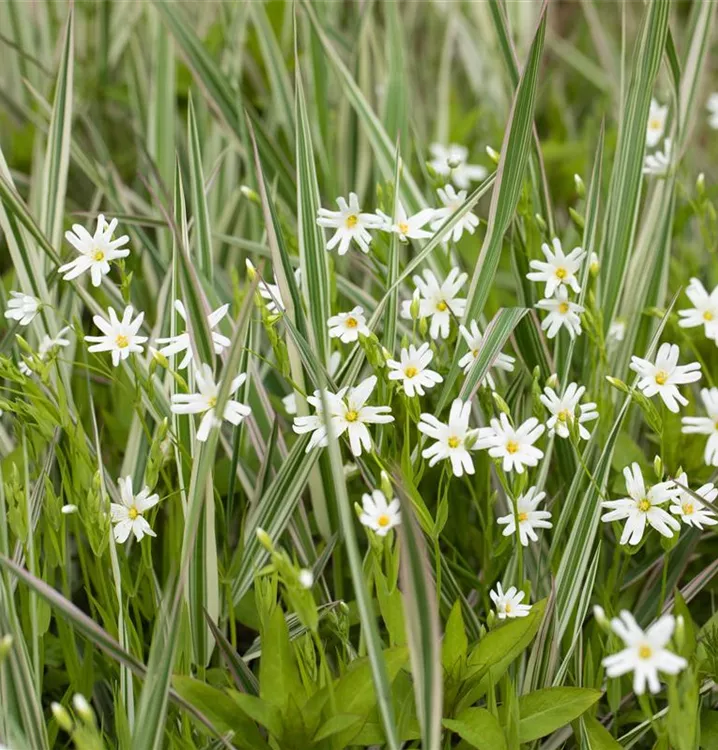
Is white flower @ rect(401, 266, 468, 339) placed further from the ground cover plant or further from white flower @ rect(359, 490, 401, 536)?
white flower @ rect(359, 490, 401, 536)

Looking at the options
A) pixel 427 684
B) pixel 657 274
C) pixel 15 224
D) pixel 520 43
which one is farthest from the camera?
pixel 520 43

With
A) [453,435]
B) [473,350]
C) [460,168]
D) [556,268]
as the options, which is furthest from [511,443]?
[460,168]

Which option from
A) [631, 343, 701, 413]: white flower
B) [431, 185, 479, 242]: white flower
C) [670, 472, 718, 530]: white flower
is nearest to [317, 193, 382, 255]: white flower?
[431, 185, 479, 242]: white flower

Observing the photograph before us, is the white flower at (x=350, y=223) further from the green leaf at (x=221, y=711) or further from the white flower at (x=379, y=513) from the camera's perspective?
the green leaf at (x=221, y=711)

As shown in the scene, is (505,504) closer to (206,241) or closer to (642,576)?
(642,576)

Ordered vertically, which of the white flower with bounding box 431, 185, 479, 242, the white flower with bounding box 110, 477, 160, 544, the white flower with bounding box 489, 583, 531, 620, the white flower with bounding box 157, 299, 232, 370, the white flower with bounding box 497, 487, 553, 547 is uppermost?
the white flower with bounding box 431, 185, 479, 242

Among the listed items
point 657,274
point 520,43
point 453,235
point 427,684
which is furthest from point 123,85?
point 427,684
